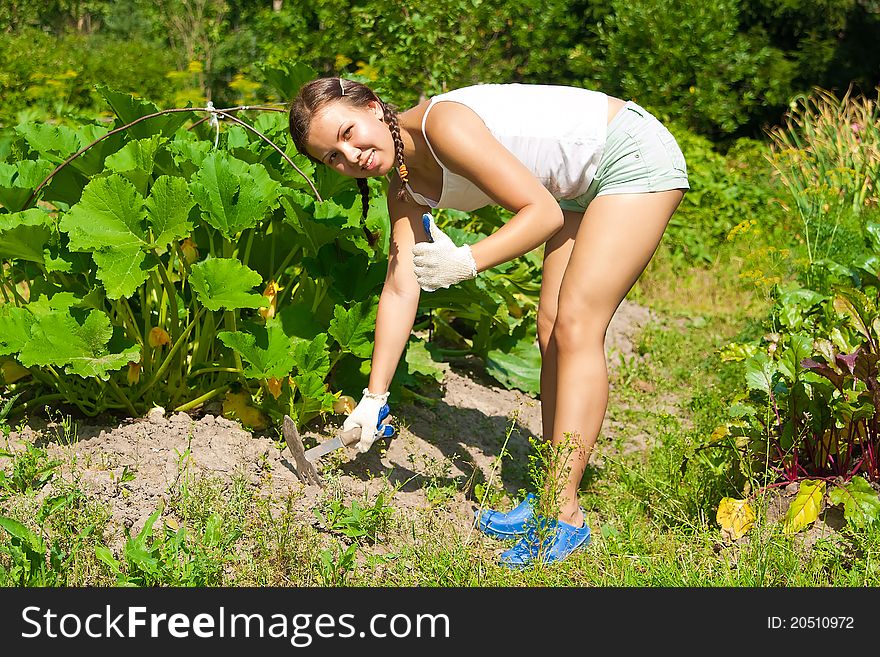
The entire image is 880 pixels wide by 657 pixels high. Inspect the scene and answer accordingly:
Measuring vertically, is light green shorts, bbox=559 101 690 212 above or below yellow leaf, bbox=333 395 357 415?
above

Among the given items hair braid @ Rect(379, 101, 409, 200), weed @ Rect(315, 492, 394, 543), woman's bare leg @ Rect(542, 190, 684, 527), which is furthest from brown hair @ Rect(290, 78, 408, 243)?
weed @ Rect(315, 492, 394, 543)

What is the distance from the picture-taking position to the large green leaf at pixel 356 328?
106 inches

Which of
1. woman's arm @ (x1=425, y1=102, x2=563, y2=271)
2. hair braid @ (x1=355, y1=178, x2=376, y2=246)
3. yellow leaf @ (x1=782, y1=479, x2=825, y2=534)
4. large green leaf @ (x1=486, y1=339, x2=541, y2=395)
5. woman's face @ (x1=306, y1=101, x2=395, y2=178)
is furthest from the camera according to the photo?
large green leaf @ (x1=486, y1=339, x2=541, y2=395)

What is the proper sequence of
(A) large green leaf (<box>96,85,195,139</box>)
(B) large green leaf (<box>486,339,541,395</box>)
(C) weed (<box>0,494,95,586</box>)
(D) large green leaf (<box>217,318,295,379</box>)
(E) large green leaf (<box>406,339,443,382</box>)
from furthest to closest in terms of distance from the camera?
(B) large green leaf (<box>486,339,541,395</box>) < (E) large green leaf (<box>406,339,443,382</box>) < (A) large green leaf (<box>96,85,195,139</box>) < (D) large green leaf (<box>217,318,295,379</box>) < (C) weed (<box>0,494,95,586</box>)

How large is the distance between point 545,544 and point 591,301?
0.62 meters

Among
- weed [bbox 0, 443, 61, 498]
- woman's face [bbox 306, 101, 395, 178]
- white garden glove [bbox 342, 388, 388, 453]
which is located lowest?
weed [bbox 0, 443, 61, 498]

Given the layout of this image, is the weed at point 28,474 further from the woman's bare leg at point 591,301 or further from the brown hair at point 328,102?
the woman's bare leg at point 591,301

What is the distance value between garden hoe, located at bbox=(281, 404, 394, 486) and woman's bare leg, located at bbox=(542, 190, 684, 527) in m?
0.46

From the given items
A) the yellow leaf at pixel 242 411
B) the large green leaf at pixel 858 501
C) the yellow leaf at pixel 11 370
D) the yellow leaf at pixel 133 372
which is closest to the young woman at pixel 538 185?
the yellow leaf at pixel 242 411

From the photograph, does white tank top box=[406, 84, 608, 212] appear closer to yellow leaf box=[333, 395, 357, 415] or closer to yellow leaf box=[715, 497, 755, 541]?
yellow leaf box=[333, 395, 357, 415]

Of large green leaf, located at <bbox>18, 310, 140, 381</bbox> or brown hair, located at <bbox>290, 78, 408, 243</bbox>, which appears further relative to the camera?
large green leaf, located at <bbox>18, 310, 140, 381</bbox>

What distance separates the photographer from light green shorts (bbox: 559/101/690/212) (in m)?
2.34

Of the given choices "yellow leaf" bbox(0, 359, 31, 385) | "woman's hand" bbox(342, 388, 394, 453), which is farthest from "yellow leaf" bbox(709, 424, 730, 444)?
"yellow leaf" bbox(0, 359, 31, 385)

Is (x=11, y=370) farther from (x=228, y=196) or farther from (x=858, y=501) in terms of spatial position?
(x=858, y=501)
